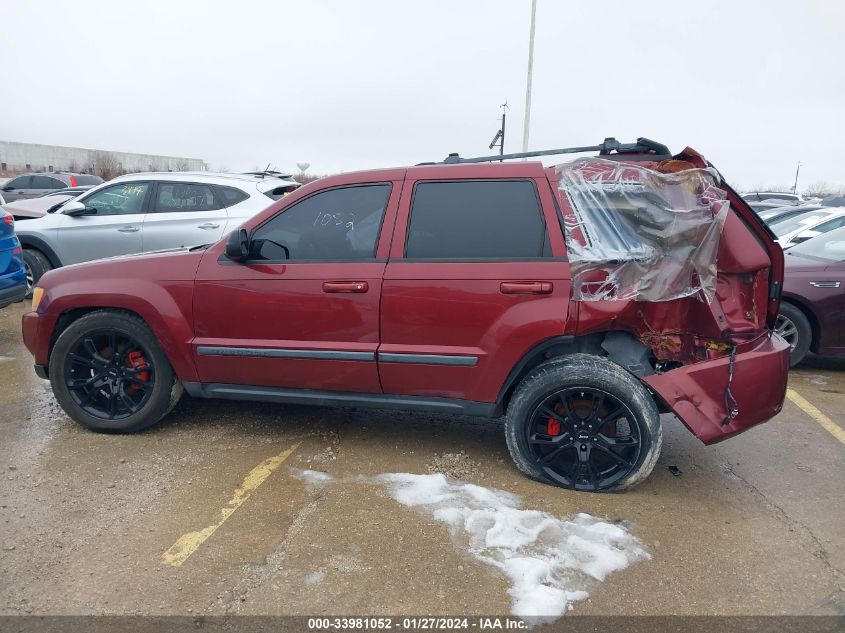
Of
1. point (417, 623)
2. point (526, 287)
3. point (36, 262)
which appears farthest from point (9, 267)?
Result: point (417, 623)

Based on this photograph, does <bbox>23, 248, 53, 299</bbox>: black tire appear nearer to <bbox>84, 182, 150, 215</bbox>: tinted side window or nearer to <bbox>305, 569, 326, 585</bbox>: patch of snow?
<bbox>84, 182, 150, 215</bbox>: tinted side window

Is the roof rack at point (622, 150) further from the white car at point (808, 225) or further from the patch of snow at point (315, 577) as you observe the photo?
the white car at point (808, 225)

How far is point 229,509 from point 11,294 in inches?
168

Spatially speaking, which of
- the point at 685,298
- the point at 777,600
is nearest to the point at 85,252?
Answer: the point at 685,298

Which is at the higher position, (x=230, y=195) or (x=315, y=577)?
(x=230, y=195)

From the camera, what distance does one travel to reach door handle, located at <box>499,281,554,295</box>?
10.6ft

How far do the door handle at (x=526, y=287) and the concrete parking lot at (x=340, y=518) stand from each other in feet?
3.62

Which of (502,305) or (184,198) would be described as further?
(184,198)

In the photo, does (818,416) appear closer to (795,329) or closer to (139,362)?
(795,329)

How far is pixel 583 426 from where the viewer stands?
3.33m

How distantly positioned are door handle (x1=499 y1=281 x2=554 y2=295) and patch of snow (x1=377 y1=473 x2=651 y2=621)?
1.11 metres

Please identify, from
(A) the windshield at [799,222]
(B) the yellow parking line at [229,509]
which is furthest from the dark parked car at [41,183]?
(B) the yellow parking line at [229,509]

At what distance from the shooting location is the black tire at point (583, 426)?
10.6 feet

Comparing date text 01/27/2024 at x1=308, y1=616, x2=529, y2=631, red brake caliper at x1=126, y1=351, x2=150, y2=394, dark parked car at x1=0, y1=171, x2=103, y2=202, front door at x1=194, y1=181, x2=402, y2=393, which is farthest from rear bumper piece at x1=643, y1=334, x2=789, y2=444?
dark parked car at x1=0, y1=171, x2=103, y2=202
